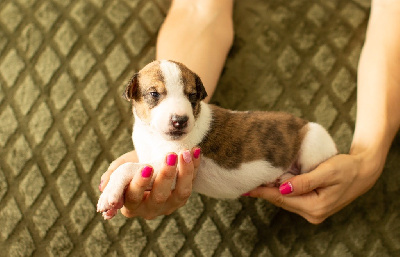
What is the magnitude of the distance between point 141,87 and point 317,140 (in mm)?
622

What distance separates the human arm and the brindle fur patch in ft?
0.35

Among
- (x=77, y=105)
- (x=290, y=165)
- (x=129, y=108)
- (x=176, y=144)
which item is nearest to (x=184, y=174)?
(x=176, y=144)

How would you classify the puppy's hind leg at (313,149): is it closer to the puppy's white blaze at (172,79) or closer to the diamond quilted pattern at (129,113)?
the diamond quilted pattern at (129,113)

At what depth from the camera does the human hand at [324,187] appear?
1349 mm

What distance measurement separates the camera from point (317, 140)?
1.39 metres

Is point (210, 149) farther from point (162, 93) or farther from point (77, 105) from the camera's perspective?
point (77, 105)

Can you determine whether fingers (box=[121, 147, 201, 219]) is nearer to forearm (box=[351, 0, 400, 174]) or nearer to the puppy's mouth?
the puppy's mouth

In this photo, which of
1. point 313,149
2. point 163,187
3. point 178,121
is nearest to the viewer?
point 178,121

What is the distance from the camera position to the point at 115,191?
1.14 meters

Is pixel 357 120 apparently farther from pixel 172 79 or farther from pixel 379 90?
pixel 172 79

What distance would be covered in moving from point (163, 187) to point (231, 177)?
0.25 m

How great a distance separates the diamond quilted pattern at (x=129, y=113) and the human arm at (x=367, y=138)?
0.17 m

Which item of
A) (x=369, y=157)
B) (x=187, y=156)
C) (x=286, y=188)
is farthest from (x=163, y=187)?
(x=369, y=157)

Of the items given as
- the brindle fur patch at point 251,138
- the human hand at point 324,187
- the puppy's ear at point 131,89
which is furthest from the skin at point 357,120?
the puppy's ear at point 131,89
